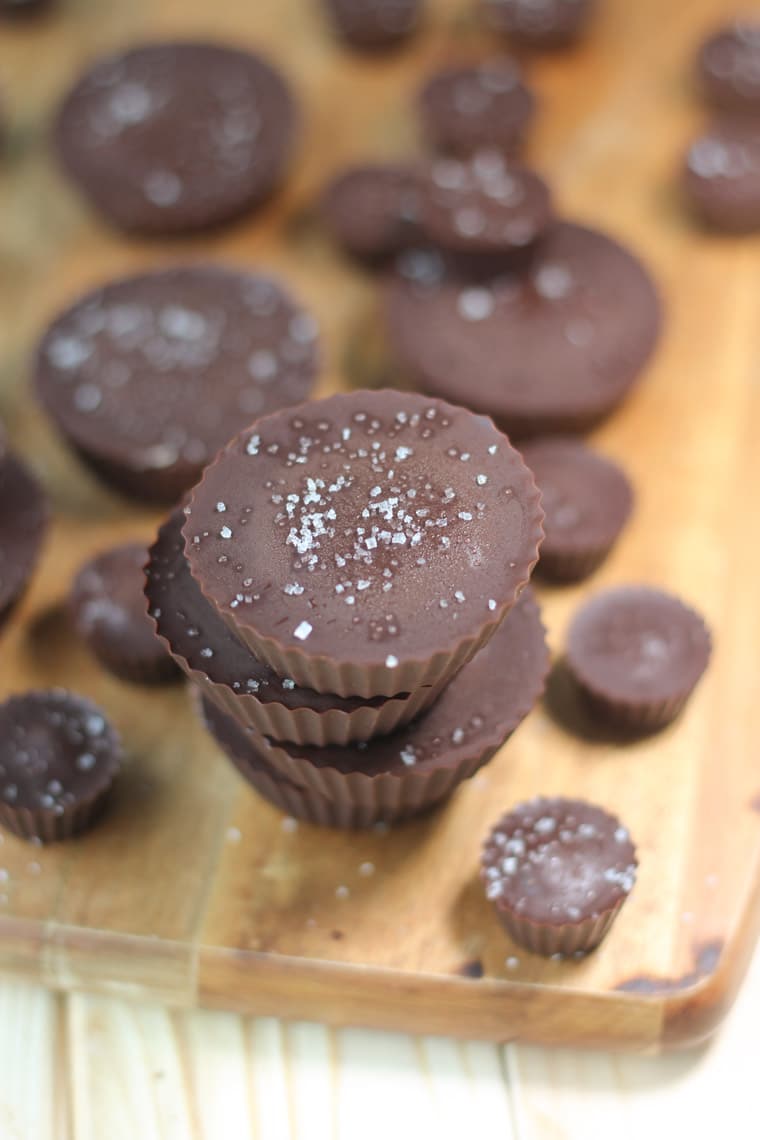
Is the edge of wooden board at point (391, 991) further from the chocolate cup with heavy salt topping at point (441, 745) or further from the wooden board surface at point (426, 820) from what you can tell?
the chocolate cup with heavy salt topping at point (441, 745)

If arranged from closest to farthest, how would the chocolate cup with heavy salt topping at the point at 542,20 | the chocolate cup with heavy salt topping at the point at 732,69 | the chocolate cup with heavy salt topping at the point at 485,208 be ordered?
the chocolate cup with heavy salt topping at the point at 485,208
the chocolate cup with heavy salt topping at the point at 732,69
the chocolate cup with heavy salt topping at the point at 542,20

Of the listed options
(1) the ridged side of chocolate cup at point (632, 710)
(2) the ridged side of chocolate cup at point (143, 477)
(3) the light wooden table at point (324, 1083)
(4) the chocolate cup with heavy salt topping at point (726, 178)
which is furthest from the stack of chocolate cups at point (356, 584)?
(4) the chocolate cup with heavy salt topping at point (726, 178)

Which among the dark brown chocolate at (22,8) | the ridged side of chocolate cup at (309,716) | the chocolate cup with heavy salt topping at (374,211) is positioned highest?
the dark brown chocolate at (22,8)

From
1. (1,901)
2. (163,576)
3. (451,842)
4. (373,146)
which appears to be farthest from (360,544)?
(373,146)

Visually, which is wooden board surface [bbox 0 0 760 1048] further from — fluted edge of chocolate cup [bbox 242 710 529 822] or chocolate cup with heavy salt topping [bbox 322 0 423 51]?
chocolate cup with heavy salt topping [bbox 322 0 423 51]

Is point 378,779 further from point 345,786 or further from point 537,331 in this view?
point 537,331

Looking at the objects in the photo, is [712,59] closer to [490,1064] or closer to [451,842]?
[451,842]

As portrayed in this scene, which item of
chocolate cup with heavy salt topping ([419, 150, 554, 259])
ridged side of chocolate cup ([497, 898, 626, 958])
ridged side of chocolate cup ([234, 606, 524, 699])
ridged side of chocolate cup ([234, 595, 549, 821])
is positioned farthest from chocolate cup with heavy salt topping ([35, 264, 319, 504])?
ridged side of chocolate cup ([497, 898, 626, 958])

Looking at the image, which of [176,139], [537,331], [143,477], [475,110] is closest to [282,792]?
[143,477]
